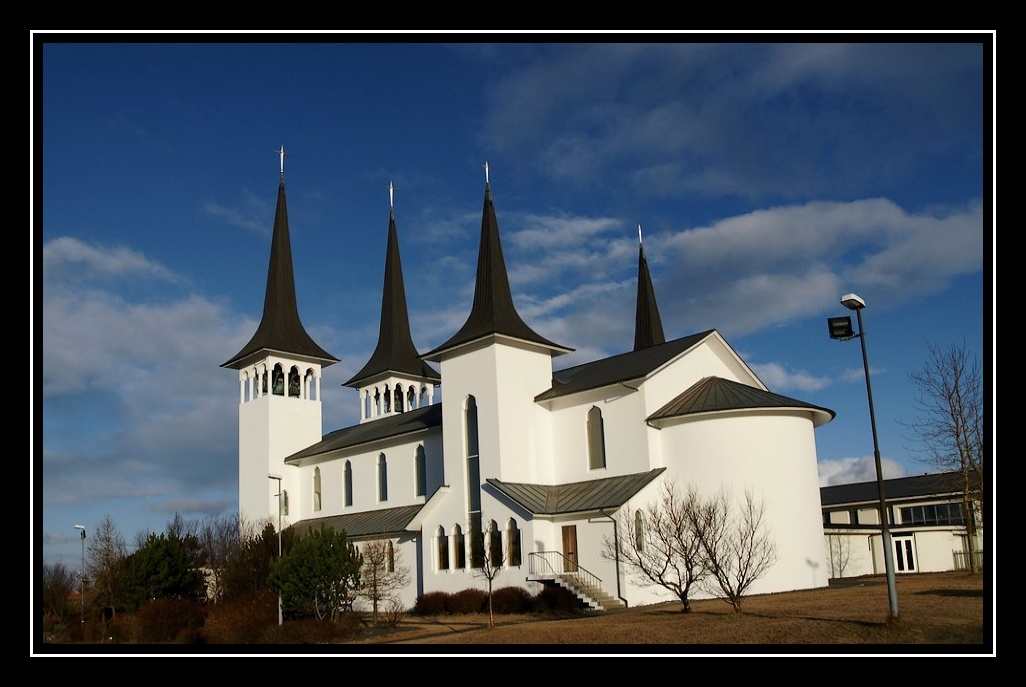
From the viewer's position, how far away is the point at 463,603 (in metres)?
34.8

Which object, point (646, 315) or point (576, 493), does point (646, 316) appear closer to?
point (646, 315)

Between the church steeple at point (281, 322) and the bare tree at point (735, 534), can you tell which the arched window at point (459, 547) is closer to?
the bare tree at point (735, 534)

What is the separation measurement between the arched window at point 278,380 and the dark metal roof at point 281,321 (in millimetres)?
1423

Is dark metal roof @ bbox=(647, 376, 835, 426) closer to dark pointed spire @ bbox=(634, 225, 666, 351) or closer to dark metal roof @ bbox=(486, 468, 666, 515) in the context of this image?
dark metal roof @ bbox=(486, 468, 666, 515)

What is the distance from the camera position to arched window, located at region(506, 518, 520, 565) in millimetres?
35312

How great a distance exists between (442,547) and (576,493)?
6.92 meters

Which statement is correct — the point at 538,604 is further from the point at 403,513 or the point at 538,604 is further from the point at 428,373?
the point at 428,373

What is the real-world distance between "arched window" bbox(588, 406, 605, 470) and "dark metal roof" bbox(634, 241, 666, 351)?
51.0 feet

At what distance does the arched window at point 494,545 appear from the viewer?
1404 inches

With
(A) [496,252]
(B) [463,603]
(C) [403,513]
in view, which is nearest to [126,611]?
(C) [403,513]

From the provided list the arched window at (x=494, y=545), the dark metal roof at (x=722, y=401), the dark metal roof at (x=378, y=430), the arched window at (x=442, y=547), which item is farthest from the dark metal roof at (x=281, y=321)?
the dark metal roof at (x=722, y=401)
